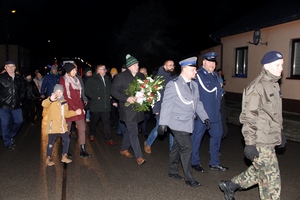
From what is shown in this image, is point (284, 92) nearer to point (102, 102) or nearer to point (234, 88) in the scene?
point (234, 88)

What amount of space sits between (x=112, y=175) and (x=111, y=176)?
6 centimetres

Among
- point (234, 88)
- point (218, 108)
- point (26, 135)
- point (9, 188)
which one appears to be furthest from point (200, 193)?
point (234, 88)

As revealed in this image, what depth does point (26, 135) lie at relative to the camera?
32.5 feet

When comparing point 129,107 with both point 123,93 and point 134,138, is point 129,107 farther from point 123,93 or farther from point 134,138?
point 134,138

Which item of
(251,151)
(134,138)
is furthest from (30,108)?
(251,151)

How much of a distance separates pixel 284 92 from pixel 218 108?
8.11 metres

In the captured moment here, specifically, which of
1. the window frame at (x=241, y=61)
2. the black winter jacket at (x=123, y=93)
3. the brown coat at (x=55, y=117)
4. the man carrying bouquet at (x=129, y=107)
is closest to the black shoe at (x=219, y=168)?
the man carrying bouquet at (x=129, y=107)

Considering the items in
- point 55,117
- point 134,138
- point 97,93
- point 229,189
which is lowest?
point 229,189

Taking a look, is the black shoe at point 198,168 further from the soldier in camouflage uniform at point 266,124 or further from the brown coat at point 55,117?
the brown coat at point 55,117

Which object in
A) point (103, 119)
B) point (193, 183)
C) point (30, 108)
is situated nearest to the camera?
point (193, 183)

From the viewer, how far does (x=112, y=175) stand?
6.16 metres

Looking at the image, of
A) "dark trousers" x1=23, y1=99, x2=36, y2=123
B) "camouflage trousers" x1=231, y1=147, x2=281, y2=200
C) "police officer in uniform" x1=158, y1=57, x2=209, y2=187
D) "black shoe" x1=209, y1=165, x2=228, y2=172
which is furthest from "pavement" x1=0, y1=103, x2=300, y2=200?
"dark trousers" x1=23, y1=99, x2=36, y2=123

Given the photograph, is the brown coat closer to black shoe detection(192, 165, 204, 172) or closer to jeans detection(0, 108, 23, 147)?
jeans detection(0, 108, 23, 147)

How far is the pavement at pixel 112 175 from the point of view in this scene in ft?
17.1
